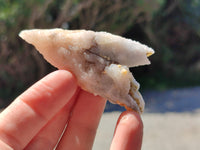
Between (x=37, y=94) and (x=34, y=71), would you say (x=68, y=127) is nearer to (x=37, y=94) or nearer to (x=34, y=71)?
(x=37, y=94)

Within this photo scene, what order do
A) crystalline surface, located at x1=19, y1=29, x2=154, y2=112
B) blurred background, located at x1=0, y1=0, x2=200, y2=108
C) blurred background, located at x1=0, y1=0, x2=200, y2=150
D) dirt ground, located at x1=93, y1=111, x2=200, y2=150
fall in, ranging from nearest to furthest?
1. crystalline surface, located at x1=19, y1=29, x2=154, y2=112
2. dirt ground, located at x1=93, y1=111, x2=200, y2=150
3. blurred background, located at x1=0, y1=0, x2=200, y2=150
4. blurred background, located at x1=0, y1=0, x2=200, y2=108

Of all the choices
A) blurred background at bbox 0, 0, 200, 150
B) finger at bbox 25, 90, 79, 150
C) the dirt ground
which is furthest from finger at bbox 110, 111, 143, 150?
blurred background at bbox 0, 0, 200, 150

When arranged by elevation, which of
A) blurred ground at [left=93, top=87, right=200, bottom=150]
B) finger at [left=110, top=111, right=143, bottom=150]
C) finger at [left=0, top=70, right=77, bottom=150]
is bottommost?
blurred ground at [left=93, top=87, right=200, bottom=150]

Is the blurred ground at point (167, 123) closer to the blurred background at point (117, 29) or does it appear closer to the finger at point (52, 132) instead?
the blurred background at point (117, 29)

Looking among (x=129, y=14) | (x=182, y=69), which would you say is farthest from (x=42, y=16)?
(x=182, y=69)

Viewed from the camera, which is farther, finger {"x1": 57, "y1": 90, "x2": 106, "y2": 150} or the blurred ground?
the blurred ground

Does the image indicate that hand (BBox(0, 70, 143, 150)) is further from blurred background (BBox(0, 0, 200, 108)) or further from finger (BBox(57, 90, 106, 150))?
blurred background (BBox(0, 0, 200, 108))

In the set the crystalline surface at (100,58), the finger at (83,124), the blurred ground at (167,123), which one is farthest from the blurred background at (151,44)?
the crystalline surface at (100,58)
